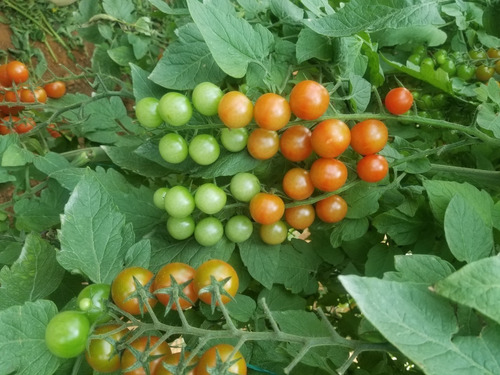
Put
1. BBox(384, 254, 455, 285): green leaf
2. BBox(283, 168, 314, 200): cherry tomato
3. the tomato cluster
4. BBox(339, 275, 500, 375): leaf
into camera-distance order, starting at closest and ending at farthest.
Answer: BBox(339, 275, 500, 375): leaf → BBox(384, 254, 455, 285): green leaf → BBox(283, 168, 314, 200): cherry tomato → the tomato cluster

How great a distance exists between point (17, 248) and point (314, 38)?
61 cm

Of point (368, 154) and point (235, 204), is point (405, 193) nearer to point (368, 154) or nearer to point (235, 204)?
point (368, 154)

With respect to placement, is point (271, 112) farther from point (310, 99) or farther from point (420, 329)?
point (420, 329)

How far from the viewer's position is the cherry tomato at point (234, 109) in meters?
0.59

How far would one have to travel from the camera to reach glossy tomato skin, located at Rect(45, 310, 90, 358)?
43cm

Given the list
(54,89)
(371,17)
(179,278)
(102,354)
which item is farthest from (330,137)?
(54,89)

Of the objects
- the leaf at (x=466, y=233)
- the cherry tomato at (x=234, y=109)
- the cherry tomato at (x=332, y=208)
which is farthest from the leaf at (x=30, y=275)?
the leaf at (x=466, y=233)

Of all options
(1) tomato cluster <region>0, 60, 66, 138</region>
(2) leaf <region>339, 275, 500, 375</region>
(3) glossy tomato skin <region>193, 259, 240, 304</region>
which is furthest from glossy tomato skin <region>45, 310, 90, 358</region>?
(1) tomato cluster <region>0, 60, 66, 138</region>

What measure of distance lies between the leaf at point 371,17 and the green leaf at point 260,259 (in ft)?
1.18

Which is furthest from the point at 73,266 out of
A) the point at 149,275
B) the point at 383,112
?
the point at 383,112

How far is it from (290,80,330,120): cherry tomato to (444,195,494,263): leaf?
0.21m

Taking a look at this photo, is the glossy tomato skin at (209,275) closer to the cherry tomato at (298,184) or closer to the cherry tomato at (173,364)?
Answer: the cherry tomato at (173,364)

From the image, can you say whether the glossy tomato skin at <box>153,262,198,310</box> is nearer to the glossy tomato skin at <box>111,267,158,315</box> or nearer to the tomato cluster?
the glossy tomato skin at <box>111,267,158,315</box>

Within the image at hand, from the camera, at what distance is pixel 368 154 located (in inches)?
25.5
